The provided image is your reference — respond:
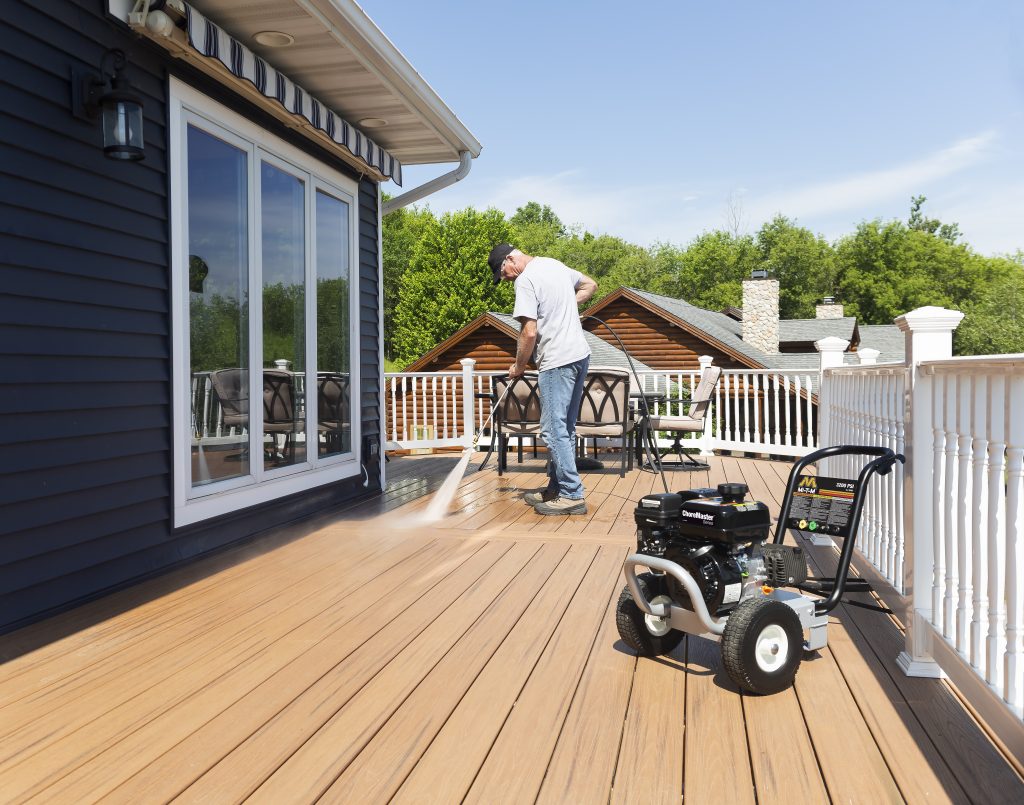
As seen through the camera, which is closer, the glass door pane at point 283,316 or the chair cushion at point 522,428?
the glass door pane at point 283,316

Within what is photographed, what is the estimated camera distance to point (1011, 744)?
1.77m

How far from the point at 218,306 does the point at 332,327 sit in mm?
1383

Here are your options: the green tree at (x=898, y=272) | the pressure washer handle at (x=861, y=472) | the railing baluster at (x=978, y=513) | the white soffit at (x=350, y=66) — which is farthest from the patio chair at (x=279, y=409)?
the green tree at (x=898, y=272)

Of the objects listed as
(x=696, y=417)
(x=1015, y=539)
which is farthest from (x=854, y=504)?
→ (x=696, y=417)

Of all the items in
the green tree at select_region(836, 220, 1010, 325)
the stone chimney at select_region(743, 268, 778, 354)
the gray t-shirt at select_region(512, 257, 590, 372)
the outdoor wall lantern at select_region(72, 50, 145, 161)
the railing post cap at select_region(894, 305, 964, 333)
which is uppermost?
the green tree at select_region(836, 220, 1010, 325)

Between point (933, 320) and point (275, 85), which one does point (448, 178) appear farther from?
point (933, 320)

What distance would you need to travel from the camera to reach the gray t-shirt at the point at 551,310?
475 centimetres

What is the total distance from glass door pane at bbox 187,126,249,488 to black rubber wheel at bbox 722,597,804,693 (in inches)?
101

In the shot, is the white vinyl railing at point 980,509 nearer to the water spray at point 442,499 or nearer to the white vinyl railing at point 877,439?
the white vinyl railing at point 877,439

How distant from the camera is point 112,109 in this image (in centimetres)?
303

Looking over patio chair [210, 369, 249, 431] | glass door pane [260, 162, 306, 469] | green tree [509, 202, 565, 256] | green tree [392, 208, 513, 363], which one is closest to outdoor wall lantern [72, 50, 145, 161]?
patio chair [210, 369, 249, 431]

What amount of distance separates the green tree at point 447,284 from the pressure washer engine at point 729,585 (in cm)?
3659

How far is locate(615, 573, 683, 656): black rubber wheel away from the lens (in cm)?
245

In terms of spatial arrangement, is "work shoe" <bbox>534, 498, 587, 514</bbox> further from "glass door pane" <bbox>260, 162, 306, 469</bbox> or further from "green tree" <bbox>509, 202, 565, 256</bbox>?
"green tree" <bbox>509, 202, 565, 256</bbox>
